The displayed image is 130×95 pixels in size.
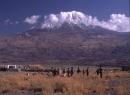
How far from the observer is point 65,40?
182 meters

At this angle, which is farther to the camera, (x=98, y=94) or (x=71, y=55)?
(x=71, y=55)

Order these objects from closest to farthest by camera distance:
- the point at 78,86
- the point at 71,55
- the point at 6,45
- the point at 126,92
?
the point at 126,92
the point at 78,86
the point at 71,55
the point at 6,45

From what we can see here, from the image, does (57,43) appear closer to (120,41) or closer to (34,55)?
(34,55)

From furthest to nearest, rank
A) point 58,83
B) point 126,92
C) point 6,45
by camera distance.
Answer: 1. point 6,45
2. point 58,83
3. point 126,92

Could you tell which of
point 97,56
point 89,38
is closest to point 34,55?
point 97,56

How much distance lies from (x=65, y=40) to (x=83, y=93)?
169 m

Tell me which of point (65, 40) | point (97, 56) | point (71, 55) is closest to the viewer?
point (97, 56)

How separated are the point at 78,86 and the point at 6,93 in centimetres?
405

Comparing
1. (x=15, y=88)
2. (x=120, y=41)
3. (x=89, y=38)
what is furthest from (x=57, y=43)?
(x=15, y=88)

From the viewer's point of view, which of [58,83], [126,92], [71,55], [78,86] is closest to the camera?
[126,92]

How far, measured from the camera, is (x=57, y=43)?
17162cm

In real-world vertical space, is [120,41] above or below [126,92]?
above

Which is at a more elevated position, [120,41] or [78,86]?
[120,41]

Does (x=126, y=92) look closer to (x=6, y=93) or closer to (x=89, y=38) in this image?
(x=6, y=93)
